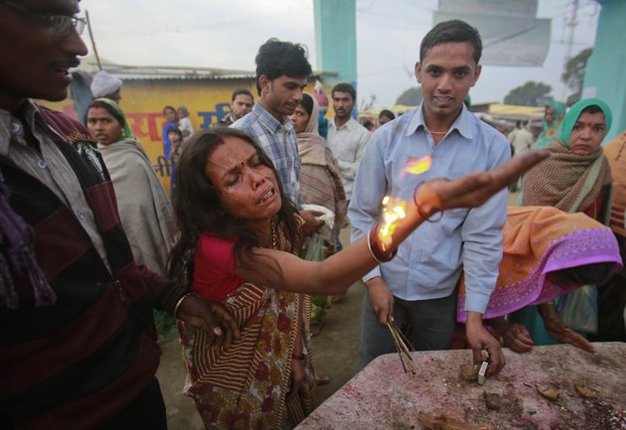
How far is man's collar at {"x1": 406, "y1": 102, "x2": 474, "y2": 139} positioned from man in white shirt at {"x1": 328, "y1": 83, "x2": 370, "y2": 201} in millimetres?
2621

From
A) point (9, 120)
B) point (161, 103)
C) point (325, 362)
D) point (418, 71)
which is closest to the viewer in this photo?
point (9, 120)

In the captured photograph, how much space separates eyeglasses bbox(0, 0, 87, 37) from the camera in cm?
80

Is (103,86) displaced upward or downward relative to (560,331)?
upward

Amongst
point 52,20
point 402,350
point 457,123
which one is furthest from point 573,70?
point 52,20

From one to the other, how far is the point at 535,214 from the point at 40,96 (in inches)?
89.7

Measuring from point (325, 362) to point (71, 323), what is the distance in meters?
2.65

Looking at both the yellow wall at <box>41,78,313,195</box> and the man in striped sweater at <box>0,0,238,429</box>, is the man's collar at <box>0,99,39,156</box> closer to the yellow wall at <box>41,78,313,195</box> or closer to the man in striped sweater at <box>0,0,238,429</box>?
the man in striped sweater at <box>0,0,238,429</box>

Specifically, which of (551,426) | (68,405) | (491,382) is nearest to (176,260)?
(68,405)

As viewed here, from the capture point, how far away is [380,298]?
1.72m

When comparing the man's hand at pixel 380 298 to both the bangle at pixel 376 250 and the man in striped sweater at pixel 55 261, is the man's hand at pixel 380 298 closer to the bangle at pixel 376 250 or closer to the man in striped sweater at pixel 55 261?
the bangle at pixel 376 250

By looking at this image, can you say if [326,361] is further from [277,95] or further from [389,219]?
[389,219]

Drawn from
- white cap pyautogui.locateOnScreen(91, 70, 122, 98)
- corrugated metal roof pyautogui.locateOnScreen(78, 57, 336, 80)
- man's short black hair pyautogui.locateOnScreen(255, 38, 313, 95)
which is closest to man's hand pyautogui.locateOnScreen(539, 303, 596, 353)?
man's short black hair pyautogui.locateOnScreen(255, 38, 313, 95)

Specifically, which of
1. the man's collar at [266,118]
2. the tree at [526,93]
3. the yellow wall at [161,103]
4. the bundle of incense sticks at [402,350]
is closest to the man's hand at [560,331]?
the bundle of incense sticks at [402,350]

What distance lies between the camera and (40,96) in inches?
35.9
